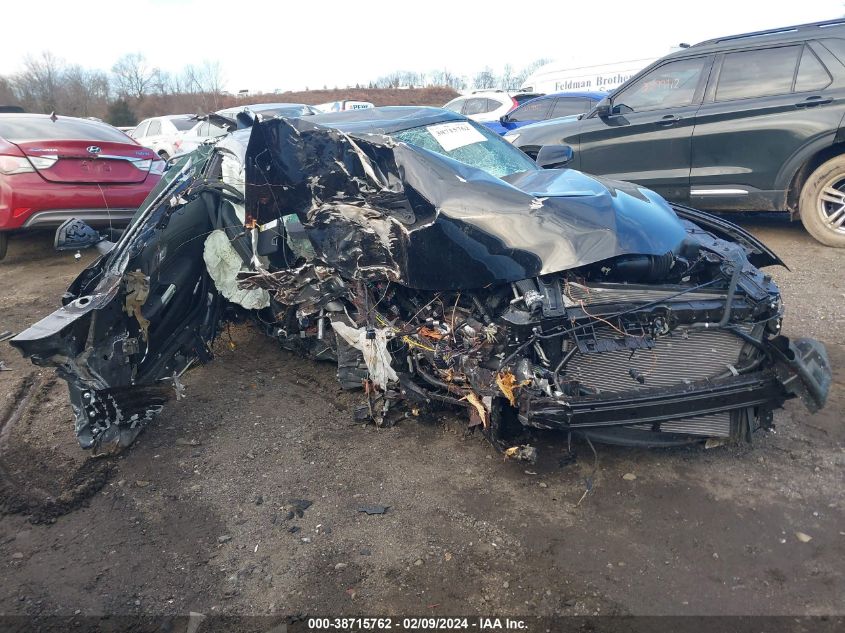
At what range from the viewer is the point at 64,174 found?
594 centimetres

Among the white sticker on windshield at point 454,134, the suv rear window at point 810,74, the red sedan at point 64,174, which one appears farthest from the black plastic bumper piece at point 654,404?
the red sedan at point 64,174

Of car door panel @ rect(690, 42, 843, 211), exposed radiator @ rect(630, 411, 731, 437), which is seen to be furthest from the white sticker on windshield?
car door panel @ rect(690, 42, 843, 211)

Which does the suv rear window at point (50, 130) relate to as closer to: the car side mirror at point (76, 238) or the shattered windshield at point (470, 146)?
the car side mirror at point (76, 238)

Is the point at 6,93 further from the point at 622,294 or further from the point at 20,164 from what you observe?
the point at 622,294

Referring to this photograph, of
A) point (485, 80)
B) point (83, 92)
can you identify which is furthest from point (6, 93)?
point (485, 80)

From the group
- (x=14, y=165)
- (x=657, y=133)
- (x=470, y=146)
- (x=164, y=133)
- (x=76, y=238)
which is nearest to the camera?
(x=76, y=238)

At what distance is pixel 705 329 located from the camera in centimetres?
274

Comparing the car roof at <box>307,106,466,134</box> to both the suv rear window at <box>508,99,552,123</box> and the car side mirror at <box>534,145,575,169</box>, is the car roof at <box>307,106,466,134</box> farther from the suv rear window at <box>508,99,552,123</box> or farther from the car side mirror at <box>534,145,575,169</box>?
the suv rear window at <box>508,99,552,123</box>

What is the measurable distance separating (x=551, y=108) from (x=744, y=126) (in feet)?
16.2

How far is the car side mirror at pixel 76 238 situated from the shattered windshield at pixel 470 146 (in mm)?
2012

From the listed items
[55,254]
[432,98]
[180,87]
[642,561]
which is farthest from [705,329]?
[180,87]

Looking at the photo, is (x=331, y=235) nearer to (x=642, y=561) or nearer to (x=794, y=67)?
(x=642, y=561)

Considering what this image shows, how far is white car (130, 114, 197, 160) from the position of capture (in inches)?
505

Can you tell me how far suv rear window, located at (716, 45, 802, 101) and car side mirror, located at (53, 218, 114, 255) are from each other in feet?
19.8
